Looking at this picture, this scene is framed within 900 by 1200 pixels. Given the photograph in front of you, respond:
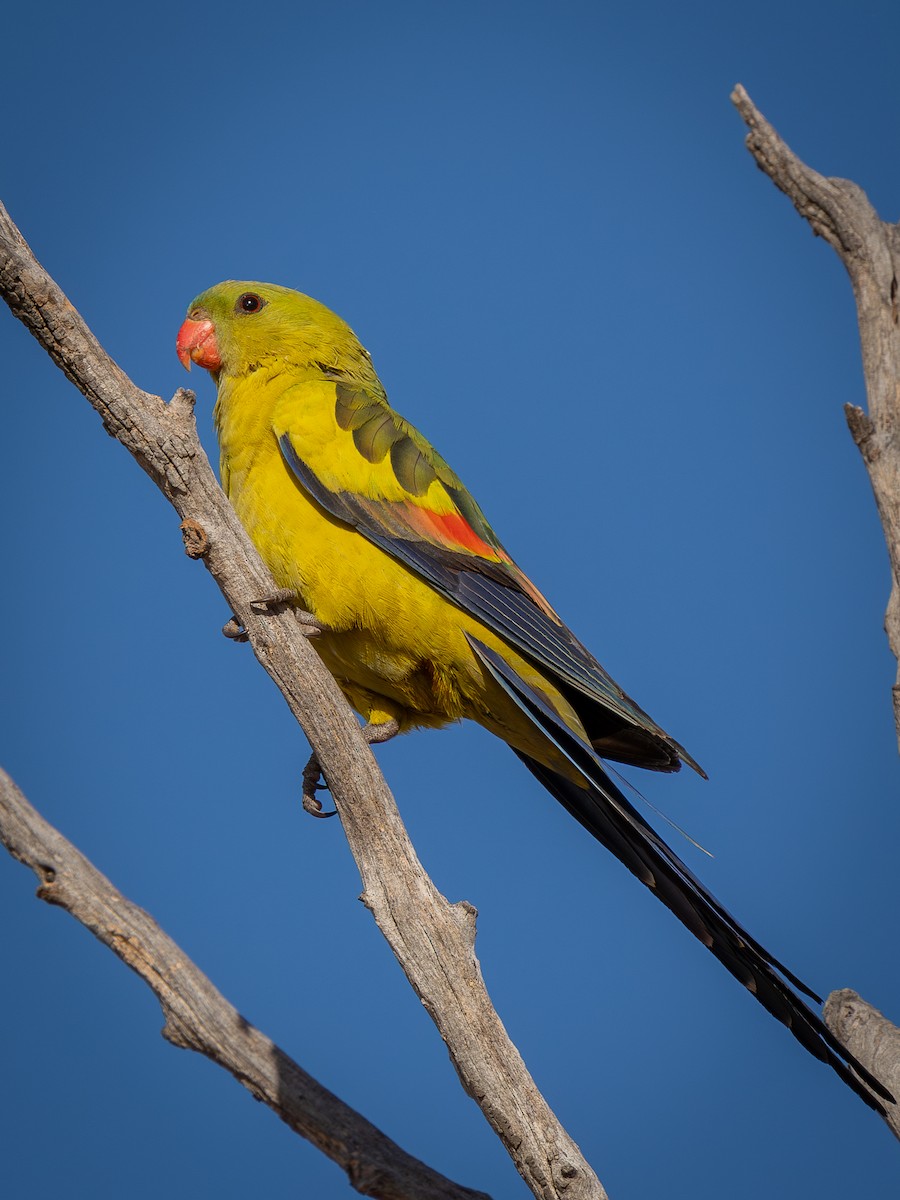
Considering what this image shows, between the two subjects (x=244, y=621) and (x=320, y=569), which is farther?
(x=320, y=569)

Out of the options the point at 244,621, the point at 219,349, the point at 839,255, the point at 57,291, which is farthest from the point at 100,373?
the point at 839,255

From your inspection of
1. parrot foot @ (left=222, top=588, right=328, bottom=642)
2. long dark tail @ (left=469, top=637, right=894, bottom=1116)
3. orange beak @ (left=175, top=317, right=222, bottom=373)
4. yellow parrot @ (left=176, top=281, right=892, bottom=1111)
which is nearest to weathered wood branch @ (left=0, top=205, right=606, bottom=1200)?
parrot foot @ (left=222, top=588, right=328, bottom=642)

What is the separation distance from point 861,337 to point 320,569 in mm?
1709

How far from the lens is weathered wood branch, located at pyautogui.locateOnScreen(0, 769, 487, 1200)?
219 cm

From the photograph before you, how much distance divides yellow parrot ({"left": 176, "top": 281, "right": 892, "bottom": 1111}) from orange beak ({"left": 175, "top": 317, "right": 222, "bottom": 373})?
1.28 ft

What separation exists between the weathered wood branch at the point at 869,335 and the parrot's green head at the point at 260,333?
1530mm

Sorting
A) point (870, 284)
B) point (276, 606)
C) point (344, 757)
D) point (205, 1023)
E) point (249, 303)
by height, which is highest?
point (870, 284)

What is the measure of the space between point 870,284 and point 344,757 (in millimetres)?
2044

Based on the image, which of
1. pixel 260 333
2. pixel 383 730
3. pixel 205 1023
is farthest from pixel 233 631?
pixel 260 333

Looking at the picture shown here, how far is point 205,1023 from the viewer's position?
2.26 meters

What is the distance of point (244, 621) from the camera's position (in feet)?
8.91

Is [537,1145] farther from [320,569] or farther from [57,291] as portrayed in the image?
[57,291]

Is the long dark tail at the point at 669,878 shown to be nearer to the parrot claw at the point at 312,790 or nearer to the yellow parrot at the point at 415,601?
the yellow parrot at the point at 415,601

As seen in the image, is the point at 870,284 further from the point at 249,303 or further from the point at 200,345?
the point at 200,345
